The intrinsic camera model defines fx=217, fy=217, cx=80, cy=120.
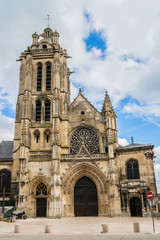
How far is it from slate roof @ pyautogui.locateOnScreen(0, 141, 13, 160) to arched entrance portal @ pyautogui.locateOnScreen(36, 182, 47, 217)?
687cm

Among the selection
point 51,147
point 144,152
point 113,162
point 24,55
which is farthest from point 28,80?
point 144,152

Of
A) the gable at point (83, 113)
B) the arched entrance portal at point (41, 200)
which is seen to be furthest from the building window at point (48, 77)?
the arched entrance portal at point (41, 200)

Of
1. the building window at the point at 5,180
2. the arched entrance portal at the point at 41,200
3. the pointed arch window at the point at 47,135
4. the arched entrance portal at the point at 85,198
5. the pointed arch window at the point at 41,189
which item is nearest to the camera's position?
the arched entrance portal at the point at 85,198

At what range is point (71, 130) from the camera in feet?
90.3

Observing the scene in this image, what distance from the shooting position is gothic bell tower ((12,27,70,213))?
24547 mm

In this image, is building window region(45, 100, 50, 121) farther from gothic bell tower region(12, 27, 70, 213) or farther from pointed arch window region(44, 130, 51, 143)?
pointed arch window region(44, 130, 51, 143)

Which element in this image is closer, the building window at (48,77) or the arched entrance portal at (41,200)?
the arched entrance portal at (41,200)

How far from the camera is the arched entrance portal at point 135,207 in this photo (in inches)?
899

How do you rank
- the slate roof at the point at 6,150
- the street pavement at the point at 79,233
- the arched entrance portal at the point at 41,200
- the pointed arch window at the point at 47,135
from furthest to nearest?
the slate roof at the point at 6,150
the pointed arch window at the point at 47,135
the arched entrance portal at the point at 41,200
the street pavement at the point at 79,233

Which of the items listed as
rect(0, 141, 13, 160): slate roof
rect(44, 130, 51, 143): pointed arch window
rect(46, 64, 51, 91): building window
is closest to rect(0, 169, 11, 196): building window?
rect(0, 141, 13, 160): slate roof

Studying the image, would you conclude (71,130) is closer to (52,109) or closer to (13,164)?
(52,109)

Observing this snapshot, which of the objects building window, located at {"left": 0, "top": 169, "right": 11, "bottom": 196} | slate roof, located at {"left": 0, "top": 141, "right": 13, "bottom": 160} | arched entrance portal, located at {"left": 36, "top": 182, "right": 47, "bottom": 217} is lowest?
arched entrance portal, located at {"left": 36, "top": 182, "right": 47, "bottom": 217}

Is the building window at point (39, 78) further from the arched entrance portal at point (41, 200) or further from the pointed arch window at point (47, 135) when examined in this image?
the arched entrance portal at point (41, 200)

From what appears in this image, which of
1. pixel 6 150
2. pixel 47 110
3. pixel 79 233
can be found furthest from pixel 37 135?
pixel 79 233
